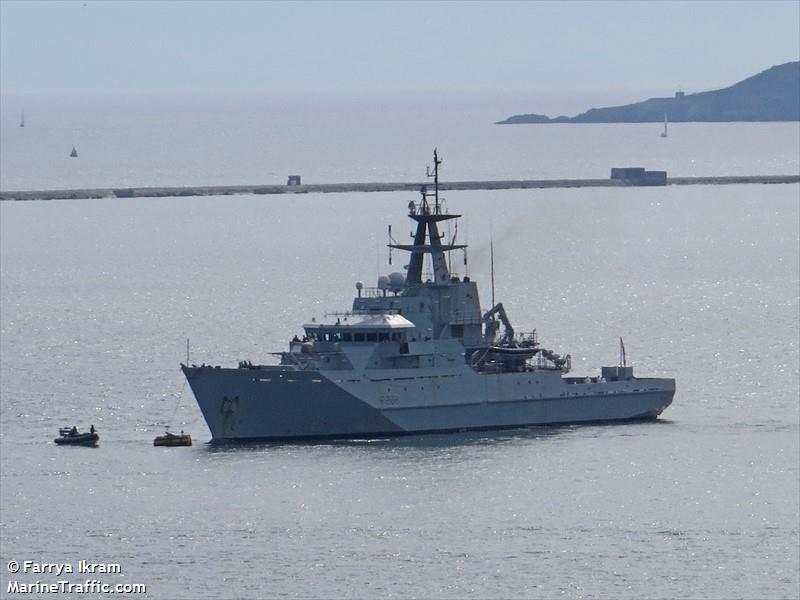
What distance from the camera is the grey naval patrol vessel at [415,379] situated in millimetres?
62062

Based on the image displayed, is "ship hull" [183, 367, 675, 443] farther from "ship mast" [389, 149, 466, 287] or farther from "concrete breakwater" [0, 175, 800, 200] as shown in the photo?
"concrete breakwater" [0, 175, 800, 200]

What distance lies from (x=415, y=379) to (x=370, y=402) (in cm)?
175

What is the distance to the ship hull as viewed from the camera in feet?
203

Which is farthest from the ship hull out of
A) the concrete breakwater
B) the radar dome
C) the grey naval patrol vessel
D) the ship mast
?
the concrete breakwater

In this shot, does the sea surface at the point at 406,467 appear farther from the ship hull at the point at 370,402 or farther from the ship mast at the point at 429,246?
the ship mast at the point at 429,246

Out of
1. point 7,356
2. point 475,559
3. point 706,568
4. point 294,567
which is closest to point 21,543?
point 294,567

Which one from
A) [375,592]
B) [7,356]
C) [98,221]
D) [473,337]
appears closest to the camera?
[375,592]

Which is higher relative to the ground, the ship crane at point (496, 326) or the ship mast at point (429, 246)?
the ship mast at point (429, 246)

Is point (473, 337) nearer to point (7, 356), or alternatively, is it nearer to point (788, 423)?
point (788, 423)

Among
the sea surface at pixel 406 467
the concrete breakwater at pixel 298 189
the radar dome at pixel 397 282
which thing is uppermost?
the concrete breakwater at pixel 298 189

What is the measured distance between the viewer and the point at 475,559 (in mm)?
46562

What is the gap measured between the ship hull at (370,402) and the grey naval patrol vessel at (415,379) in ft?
0.10

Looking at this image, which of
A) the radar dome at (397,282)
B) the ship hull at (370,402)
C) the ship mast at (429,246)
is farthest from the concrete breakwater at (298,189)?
the ship hull at (370,402)

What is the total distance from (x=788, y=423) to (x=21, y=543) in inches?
1018
